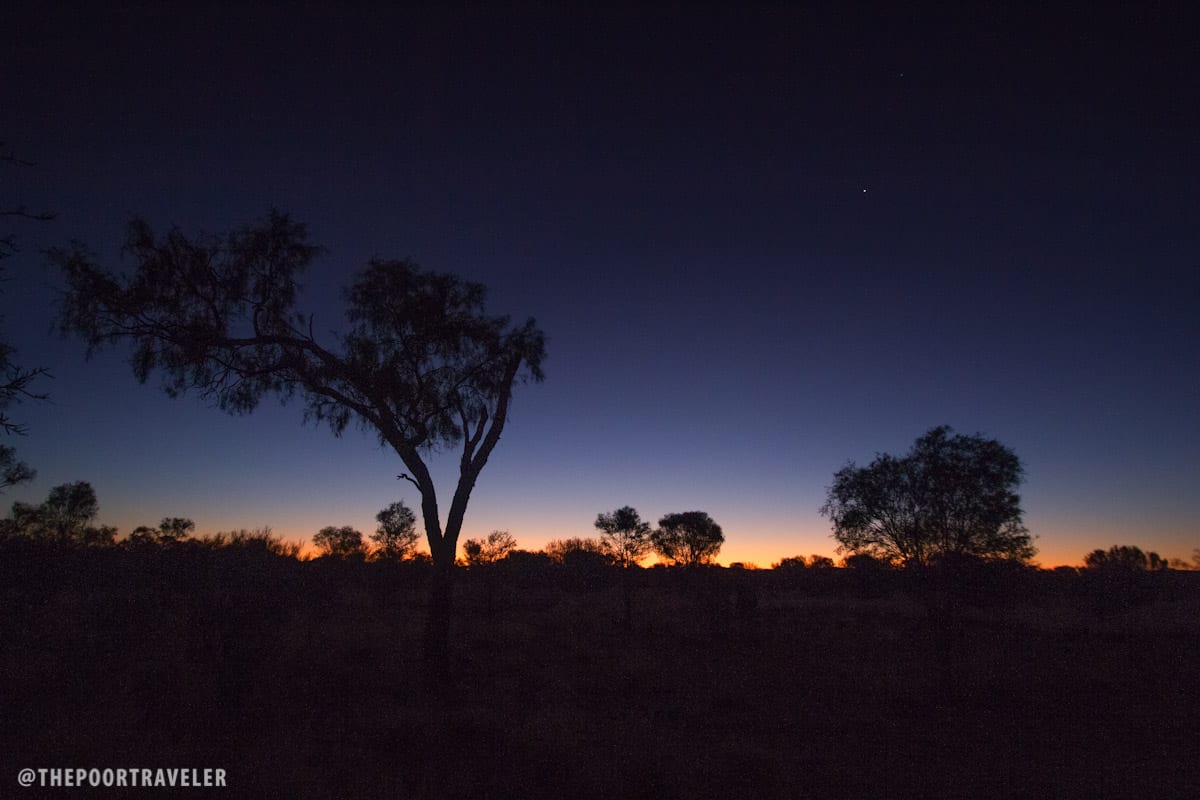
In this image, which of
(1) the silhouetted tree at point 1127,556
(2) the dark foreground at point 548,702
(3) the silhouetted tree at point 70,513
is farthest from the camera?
(1) the silhouetted tree at point 1127,556

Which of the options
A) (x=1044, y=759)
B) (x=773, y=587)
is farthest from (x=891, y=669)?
(x=773, y=587)

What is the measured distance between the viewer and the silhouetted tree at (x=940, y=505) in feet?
51.3

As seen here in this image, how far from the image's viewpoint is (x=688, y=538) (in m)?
43.6

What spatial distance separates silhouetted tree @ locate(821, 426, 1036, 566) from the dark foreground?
1.18 m

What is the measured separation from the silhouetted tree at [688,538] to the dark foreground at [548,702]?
664 inches

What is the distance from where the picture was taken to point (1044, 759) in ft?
35.9

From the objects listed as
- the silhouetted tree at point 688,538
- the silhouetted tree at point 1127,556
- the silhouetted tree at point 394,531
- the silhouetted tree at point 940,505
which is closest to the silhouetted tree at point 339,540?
the silhouetted tree at point 394,531

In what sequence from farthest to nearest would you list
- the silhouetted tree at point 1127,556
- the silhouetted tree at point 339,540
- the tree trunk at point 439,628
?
the silhouetted tree at point 1127,556 → the silhouetted tree at point 339,540 → the tree trunk at point 439,628

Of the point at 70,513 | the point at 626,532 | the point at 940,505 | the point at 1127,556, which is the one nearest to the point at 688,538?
the point at 626,532

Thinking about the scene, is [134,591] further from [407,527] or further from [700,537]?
[700,537]

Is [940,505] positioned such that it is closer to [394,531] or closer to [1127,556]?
[394,531]

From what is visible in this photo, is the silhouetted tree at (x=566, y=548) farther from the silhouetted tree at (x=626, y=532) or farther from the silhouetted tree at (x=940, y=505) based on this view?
the silhouetted tree at (x=940, y=505)

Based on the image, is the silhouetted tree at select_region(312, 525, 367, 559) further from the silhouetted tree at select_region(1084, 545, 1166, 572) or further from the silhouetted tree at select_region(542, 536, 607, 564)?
the silhouetted tree at select_region(1084, 545, 1166, 572)

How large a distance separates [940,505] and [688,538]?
94.6 feet
